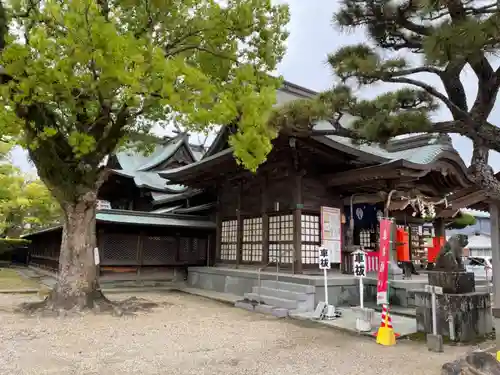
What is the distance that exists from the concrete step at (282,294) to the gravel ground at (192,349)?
3.76 feet

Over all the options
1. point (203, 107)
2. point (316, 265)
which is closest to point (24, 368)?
point (203, 107)

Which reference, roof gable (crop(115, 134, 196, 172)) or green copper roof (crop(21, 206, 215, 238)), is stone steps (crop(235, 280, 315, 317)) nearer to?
green copper roof (crop(21, 206, 215, 238))

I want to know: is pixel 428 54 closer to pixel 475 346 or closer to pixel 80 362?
pixel 475 346

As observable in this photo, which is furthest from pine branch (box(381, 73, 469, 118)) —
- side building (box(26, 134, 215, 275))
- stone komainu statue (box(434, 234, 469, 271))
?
side building (box(26, 134, 215, 275))

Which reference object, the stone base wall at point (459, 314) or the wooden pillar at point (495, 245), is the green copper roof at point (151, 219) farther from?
the wooden pillar at point (495, 245)

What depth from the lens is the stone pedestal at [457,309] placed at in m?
7.03

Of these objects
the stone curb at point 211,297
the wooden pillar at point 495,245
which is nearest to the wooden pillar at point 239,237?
the stone curb at point 211,297

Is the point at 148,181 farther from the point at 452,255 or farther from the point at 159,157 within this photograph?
the point at 452,255

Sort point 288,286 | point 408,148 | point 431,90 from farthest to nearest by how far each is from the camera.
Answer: point 408,148 → point 288,286 → point 431,90

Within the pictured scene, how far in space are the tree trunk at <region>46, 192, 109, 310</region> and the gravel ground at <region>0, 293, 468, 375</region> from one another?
2.28 feet

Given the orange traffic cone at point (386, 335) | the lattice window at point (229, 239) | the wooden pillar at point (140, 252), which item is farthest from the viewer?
the wooden pillar at point (140, 252)

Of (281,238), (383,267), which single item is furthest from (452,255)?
(281,238)

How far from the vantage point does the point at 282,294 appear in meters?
10.5

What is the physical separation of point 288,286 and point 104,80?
6975 mm
